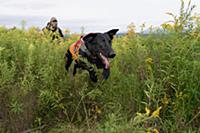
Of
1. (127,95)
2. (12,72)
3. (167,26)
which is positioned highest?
(167,26)

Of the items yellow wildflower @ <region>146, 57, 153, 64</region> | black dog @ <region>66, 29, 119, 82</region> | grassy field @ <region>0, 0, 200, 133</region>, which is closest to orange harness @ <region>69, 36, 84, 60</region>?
black dog @ <region>66, 29, 119, 82</region>

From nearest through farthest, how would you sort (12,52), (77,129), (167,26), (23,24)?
1. (77,129)
2. (167,26)
3. (12,52)
4. (23,24)

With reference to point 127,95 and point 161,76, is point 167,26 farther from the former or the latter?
point 127,95

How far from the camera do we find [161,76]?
432 centimetres

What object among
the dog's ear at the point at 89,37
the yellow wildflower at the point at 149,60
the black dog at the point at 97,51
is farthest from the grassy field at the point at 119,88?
the dog's ear at the point at 89,37

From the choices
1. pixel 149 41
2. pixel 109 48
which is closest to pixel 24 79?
pixel 109 48

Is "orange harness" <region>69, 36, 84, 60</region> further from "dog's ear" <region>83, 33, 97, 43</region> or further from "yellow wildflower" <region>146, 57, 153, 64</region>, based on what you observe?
"yellow wildflower" <region>146, 57, 153, 64</region>

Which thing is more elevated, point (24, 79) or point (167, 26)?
point (167, 26)

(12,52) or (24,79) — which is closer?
(24,79)

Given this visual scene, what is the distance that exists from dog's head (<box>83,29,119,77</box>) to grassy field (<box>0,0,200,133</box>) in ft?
0.67

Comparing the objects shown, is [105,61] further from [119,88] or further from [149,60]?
[149,60]

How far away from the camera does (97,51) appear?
173 inches

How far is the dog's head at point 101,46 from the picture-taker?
14.1ft

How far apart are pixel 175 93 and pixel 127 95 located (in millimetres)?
505
